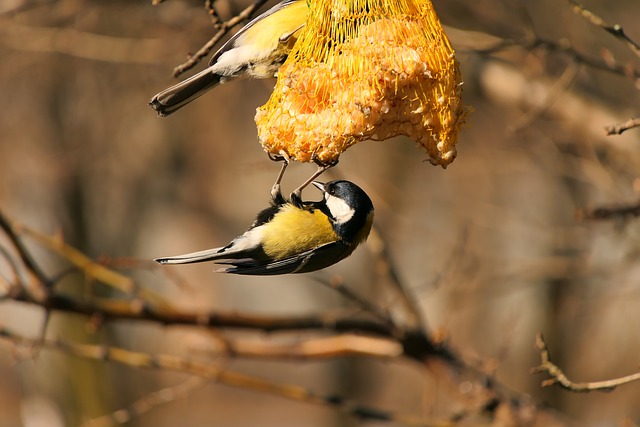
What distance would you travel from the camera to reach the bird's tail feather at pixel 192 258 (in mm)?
2650

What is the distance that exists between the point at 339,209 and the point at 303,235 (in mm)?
168

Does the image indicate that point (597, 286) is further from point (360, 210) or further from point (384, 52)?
point (384, 52)

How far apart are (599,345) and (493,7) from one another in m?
3.25

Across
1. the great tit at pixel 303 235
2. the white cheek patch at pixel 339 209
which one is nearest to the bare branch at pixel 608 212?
the great tit at pixel 303 235

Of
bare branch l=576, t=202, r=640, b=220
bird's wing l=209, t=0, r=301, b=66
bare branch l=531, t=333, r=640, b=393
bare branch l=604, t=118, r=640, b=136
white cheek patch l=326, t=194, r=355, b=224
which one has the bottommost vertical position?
bare branch l=576, t=202, r=640, b=220

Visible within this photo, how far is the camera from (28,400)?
10.7 metres

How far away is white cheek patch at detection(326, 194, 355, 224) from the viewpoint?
3.02 metres

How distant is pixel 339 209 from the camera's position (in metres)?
3.05

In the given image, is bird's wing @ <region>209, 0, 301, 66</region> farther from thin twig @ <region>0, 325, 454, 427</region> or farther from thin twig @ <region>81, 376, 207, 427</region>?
thin twig @ <region>81, 376, 207, 427</region>

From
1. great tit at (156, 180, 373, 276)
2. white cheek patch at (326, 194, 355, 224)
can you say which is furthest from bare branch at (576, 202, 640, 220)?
white cheek patch at (326, 194, 355, 224)

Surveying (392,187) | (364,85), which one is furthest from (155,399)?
(392,187)

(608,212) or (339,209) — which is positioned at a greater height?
(339,209)

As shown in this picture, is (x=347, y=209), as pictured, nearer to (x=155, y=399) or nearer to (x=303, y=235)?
(x=303, y=235)

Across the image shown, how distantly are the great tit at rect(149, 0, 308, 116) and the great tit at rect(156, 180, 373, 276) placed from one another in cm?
52
